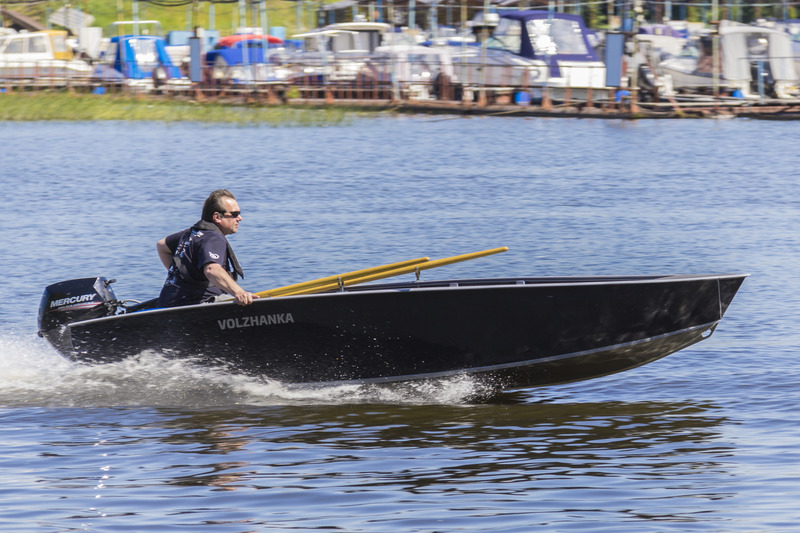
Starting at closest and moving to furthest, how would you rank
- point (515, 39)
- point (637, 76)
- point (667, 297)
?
point (667, 297)
point (637, 76)
point (515, 39)

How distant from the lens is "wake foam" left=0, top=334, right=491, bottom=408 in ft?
27.8

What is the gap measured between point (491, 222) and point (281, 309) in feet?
31.6

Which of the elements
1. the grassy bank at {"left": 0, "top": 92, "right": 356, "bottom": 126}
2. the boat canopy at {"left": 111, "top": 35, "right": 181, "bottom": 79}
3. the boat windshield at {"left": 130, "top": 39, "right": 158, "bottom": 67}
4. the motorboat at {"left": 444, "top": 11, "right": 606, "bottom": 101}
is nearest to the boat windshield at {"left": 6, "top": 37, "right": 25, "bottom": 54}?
the grassy bank at {"left": 0, "top": 92, "right": 356, "bottom": 126}

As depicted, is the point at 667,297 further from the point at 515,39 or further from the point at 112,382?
the point at 515,39

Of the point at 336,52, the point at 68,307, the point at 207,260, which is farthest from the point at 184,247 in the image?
the point at 336,52

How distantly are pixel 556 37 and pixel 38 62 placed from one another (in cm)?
1929

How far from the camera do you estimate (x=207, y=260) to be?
7812 millimetres

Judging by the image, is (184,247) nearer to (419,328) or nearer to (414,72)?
(419,328)

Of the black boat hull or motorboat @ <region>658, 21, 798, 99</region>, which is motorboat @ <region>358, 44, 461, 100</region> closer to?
motorboat @ <region>658, 21, 798, 99</region>

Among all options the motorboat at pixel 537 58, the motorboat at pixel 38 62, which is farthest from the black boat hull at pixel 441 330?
the motorboat at pixel 38 62

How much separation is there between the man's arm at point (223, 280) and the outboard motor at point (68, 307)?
1255 millimetres

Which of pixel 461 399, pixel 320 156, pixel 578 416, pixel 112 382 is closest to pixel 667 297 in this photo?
pixel 578 416

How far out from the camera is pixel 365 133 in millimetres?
29906

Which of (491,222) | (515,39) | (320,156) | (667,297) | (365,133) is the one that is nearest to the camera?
(667,297)
